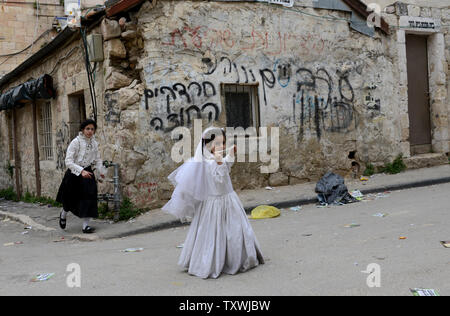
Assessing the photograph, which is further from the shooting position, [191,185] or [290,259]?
[290,259]

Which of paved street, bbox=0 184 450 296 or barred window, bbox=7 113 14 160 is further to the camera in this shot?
barred window, bbox=7 113 14 160

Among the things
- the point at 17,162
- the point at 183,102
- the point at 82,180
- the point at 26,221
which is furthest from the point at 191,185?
the point at 17,162

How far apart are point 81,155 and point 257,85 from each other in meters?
3.64

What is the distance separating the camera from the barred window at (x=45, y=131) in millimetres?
10700

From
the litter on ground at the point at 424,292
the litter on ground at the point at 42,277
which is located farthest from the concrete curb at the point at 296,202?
the litter on ground at the point at 424,292

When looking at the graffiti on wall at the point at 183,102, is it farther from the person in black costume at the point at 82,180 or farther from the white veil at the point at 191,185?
the white veil at the point at 191,185

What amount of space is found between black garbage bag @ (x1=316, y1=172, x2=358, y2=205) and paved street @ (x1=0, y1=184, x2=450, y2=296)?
0.67 metres

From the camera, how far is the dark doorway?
35.2 feet

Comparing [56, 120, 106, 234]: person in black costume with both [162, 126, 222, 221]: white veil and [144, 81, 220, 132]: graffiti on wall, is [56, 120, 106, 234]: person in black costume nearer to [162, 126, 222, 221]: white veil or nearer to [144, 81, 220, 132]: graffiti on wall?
[144, 81, 220, 132]: graffiti on wall

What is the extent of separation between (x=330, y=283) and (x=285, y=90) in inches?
231

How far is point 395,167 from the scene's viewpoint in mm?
10000

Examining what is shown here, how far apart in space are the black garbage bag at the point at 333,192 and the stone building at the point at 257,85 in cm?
94

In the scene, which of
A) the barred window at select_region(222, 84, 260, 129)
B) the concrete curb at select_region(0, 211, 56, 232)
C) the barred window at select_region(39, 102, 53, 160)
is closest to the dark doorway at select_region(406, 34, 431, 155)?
the barred window at select_region(222, 84, 260, 129)

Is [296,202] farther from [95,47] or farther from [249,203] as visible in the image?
[95,47]
